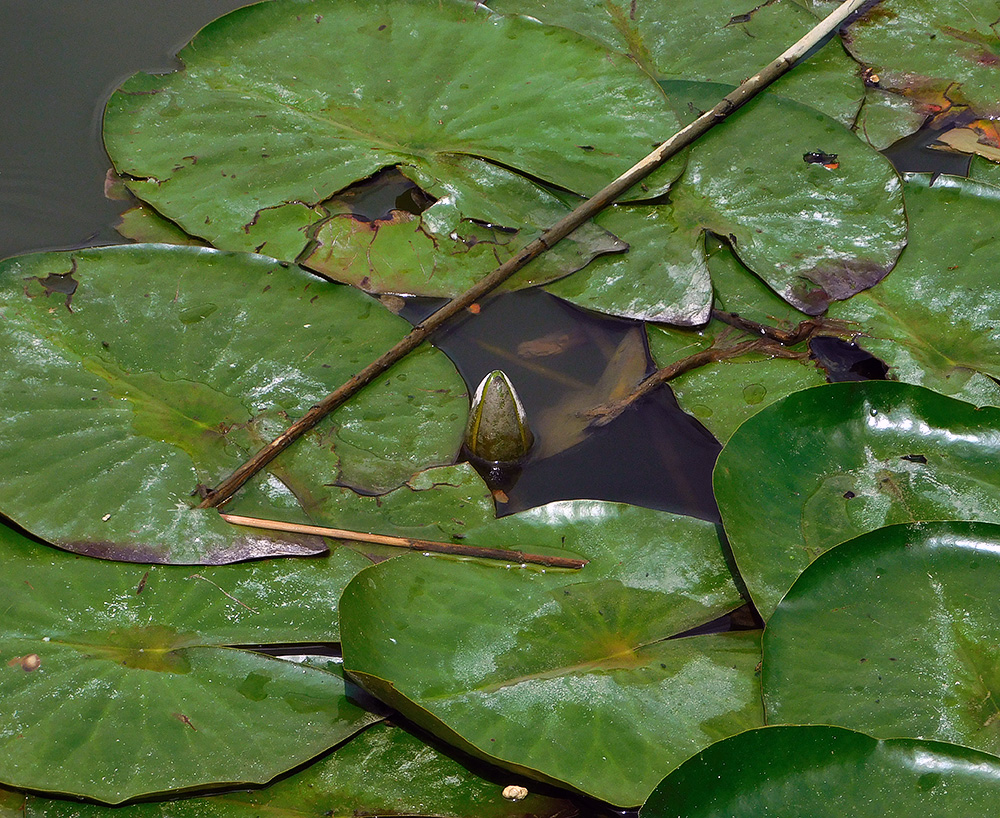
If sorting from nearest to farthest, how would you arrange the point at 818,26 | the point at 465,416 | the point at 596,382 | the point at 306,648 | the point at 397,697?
the point at 397,697 → the point at 306,648 → the point at 465,416 → the point at 596,382 → the point at 818,26

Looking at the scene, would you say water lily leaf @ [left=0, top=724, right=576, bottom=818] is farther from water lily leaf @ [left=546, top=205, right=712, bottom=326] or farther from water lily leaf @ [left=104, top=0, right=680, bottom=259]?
water lily leaf @ [left=104, top=0, right=680, bottom=259]

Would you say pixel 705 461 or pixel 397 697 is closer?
pixel 397 697

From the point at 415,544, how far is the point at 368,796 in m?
0.57

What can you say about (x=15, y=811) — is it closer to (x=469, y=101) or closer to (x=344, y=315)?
(x=344, y=315)

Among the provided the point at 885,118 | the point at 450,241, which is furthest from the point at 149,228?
the point at 885,118

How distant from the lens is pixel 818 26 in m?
3.17

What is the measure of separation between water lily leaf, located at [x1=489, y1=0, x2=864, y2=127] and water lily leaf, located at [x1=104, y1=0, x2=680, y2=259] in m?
0.28

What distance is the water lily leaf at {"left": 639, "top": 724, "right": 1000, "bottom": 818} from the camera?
1424 millimetres

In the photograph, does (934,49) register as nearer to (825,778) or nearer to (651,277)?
(651,277)

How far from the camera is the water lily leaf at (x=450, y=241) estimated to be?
258cm

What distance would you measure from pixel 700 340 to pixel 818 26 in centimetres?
157

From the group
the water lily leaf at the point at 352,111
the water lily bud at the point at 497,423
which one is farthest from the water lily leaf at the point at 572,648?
the water lily leaf at the point at 352,111

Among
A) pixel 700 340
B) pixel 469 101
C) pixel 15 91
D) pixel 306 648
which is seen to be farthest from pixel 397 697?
pixel 15 91

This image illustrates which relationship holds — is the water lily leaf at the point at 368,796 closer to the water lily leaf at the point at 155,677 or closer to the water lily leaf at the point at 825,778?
the water lily leaf at the point at 155,677
